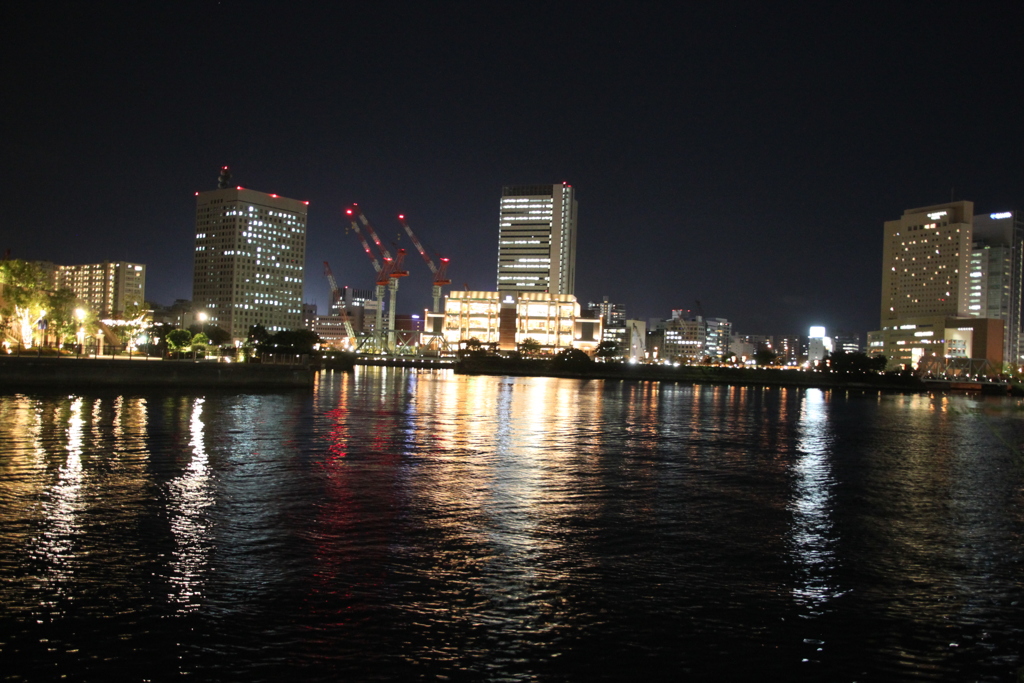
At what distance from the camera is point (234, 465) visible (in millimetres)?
22297

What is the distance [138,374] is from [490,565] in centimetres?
5441

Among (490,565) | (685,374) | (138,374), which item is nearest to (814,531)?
(490,565)

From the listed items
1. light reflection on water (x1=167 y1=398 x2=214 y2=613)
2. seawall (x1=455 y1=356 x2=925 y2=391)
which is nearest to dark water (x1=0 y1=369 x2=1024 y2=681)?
light reflection on water (x1=167 y1=398 x2=214 y2=613)

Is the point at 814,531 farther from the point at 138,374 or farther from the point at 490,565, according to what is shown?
the point at 138,374

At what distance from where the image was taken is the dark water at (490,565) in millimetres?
9031

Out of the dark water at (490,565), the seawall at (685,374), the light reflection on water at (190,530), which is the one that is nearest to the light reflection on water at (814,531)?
the dark water at (490,565)

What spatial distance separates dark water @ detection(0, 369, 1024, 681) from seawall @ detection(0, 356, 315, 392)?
29282 millimetres

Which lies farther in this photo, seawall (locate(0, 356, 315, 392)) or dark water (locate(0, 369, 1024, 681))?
seawall (locate(0, 356, 315, 392))

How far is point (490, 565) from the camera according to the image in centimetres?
1257

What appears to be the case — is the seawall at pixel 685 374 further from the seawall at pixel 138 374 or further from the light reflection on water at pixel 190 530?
the light reflection on water at pixel 190 530

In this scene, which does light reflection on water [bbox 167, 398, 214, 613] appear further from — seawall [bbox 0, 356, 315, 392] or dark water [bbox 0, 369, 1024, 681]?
seawall [bbox 0, 356, 315, 392]

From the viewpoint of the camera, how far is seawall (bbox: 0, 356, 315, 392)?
51531mm

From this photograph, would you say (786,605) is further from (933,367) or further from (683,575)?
(933,367)

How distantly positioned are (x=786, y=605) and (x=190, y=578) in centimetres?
918
